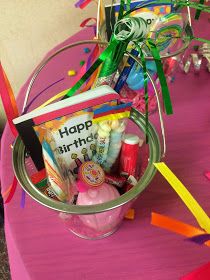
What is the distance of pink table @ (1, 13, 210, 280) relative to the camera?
0.46 meters

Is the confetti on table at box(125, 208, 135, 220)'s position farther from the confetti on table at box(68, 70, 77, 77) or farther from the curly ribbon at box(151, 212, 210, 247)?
the confetti on table at box(68, 70, 77, 77)

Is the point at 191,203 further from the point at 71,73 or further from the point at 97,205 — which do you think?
the point at 71,73

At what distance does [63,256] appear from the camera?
1.57 ft

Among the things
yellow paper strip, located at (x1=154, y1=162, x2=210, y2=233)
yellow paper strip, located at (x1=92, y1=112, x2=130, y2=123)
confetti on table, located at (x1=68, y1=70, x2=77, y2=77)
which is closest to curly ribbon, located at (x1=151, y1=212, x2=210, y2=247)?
yellow paper strip, located at (x1=154, y1=162, x2=210, y2=233)

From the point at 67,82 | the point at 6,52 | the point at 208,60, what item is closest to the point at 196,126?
the point at 208,60

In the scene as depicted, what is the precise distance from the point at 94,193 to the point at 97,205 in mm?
46

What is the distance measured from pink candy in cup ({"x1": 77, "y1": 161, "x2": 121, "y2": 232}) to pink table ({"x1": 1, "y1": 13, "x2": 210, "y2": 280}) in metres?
0.05

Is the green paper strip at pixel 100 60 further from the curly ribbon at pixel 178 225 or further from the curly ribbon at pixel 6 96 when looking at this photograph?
the curly ribbon at pixel 178 225

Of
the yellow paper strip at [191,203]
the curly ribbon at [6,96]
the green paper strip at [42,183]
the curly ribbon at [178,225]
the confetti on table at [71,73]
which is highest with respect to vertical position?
the curly ribbon at [6,96]

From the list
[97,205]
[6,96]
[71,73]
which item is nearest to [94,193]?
[97,205]

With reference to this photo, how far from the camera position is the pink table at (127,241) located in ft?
1.52

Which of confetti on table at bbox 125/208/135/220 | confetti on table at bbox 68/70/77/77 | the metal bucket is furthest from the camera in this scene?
confetti on table at bbox 68/70/77/77

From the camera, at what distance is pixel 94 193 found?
439 mm

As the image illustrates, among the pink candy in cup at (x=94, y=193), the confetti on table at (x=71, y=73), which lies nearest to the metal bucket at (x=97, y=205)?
the pink candy in cup at (x=94, y=193)
